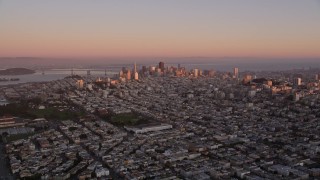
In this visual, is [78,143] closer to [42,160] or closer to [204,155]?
[42,160]

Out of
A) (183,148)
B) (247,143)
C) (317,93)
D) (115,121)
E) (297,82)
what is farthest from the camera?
(297,82)

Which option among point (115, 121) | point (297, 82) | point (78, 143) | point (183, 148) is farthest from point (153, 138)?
point (297, 82)

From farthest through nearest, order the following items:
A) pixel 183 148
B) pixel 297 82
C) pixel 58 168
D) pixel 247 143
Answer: pixel 297 82 < pixel 247 143 < pixel 183 148 < pixel 58 168

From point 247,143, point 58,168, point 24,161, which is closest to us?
point 58,168

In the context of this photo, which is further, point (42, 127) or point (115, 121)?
point (115, 121)

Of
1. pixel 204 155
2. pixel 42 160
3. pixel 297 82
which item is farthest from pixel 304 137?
pixel 297 82

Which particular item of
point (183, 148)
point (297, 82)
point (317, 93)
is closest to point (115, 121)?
point (183, 148)

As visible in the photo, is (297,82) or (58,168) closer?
(58,168)

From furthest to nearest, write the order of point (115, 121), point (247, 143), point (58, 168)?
1. point (115, 121)
2. point (247, 143)
3. point (58, 168)

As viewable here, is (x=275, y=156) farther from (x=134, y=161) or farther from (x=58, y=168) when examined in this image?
(x=58, y=168)
